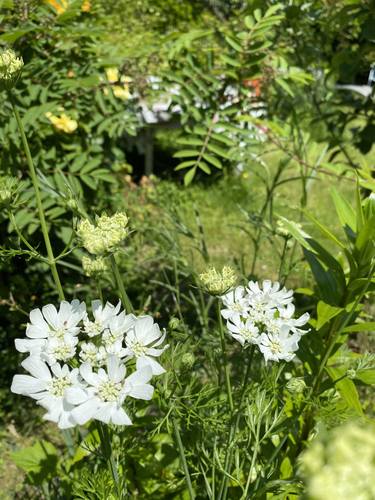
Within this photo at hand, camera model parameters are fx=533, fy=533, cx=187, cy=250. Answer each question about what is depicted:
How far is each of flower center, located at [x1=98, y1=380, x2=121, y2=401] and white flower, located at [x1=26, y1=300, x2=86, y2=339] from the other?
137 millimetres

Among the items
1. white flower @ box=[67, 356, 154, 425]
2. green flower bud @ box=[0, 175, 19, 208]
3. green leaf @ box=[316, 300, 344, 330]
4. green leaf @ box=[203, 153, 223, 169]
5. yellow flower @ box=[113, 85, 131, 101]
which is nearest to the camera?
white flower @ box=[67, 356, 154, 425]

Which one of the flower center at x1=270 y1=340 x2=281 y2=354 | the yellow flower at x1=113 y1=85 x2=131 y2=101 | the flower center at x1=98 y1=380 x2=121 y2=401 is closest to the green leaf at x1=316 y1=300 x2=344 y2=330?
the flower center at x1=270 y1=340 x2=281 y2=354

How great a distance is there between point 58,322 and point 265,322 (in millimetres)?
379

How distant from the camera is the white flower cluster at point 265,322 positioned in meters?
0.97

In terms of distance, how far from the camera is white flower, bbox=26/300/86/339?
92 cm

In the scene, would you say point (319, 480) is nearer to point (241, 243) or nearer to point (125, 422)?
point (125, 422)

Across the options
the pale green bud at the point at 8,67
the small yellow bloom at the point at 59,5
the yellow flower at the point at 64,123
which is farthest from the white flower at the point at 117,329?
the small yellow bloom at the point at 59,5

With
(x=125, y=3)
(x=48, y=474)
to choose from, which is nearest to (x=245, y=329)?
(x=48, y=474)

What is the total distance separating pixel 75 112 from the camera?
2.14m

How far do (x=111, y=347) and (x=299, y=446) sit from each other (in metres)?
0.87

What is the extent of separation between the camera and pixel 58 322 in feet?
3.07

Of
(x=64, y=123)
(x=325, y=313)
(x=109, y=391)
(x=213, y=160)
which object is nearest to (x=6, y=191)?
(x=109, y=391)

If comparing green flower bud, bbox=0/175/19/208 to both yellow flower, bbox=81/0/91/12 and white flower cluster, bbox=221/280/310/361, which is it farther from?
yellow flower, bbox=81/0/91/12

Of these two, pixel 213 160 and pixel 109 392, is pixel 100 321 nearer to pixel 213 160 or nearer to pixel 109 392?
pixel 109 392
